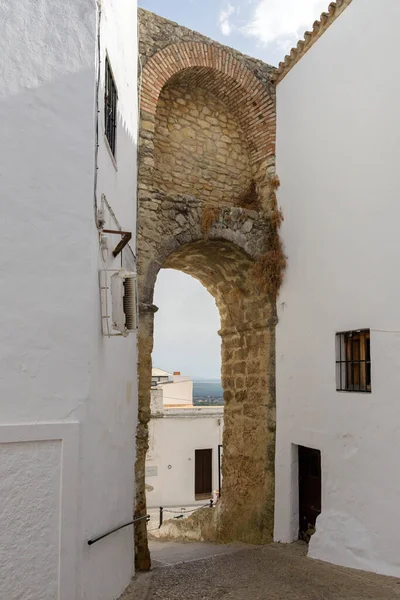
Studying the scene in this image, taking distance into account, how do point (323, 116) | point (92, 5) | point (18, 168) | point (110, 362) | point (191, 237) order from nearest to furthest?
point (18, 168)
point (92, 5)
point (110, 362)
point (323, 116)
point (191, 237)

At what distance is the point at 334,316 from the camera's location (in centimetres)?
637

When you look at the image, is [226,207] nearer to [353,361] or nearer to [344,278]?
[344,278]

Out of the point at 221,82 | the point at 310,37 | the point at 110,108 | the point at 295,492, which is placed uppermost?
the point at 310,37

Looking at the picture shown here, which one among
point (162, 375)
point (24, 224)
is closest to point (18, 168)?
point (24, 224)

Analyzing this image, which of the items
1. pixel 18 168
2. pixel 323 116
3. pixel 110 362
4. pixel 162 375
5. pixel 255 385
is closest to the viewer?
pixel 18 168

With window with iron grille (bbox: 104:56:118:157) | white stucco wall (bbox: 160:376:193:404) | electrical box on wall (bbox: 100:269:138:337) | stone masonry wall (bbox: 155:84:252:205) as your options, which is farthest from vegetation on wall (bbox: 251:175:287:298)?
white stucco wall (bbox: 160:376:193:404)

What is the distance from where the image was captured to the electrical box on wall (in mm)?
4227

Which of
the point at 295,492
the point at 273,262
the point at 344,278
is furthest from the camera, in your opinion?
the point at 273,262

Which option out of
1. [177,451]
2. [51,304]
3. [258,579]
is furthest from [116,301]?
[177,451]

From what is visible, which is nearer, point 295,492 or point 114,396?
point 114,396

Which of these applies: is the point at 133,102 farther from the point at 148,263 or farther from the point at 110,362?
the point at 110,362

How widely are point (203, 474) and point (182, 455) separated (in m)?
1.08

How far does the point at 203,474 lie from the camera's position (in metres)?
17.3

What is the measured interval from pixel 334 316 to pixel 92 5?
165 inches
